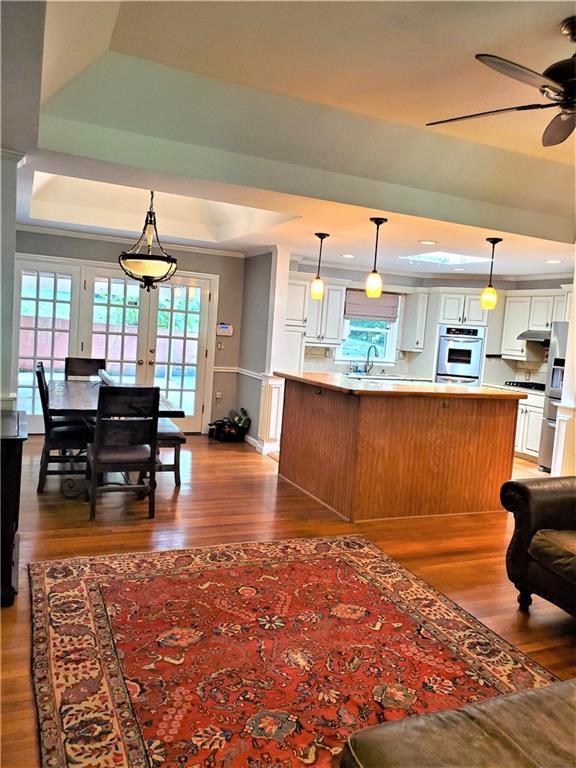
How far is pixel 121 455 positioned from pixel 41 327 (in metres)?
3.15

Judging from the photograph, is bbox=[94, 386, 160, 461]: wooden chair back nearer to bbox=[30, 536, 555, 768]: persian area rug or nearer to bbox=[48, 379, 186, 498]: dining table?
bbox=[48, 379, 186, 498]: dining table

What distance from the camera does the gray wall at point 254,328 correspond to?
6730 millimetres

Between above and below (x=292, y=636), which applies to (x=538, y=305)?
above

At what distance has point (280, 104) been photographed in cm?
333

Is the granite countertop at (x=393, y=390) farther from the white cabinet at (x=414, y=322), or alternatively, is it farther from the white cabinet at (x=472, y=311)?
the white cabinet at (x=414, y=322)

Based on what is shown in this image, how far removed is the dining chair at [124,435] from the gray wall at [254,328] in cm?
273

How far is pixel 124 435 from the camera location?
407cm

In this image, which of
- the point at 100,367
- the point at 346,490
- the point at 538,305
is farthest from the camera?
the point at 538,305

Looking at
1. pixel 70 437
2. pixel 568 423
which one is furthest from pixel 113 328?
pixel 568 423

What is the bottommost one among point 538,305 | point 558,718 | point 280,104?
point 558,718

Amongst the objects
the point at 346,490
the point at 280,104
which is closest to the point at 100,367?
the point at 346,490

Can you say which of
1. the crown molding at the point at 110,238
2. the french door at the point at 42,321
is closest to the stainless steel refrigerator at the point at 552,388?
the crown molding at the point at 110,238

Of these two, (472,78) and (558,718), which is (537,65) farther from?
(558,718)

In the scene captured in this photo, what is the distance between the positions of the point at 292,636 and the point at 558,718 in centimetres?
137
